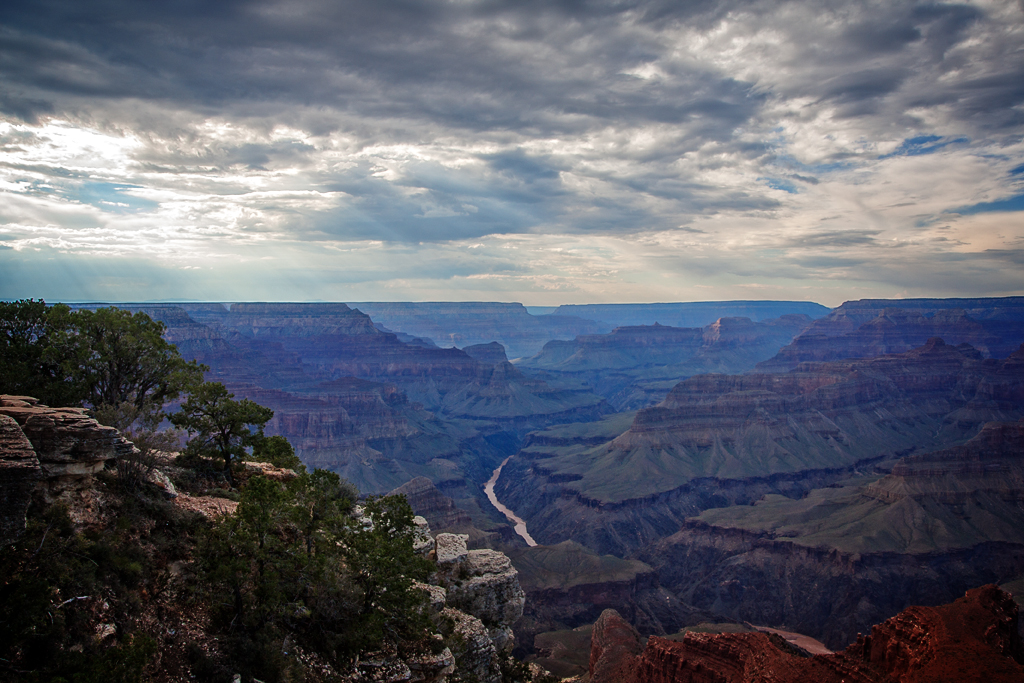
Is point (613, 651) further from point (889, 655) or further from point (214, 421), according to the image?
point (214, 421)

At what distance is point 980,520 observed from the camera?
101 metres

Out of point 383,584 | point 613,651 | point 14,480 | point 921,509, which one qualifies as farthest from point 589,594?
point 14,480

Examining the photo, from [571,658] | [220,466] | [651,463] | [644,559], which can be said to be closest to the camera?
[220,466]

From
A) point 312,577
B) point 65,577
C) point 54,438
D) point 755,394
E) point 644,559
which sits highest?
point 54,438

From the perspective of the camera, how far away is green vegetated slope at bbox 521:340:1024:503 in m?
148

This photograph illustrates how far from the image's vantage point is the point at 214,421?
31438 millimetres

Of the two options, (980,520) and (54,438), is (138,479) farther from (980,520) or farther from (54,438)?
(980,520)

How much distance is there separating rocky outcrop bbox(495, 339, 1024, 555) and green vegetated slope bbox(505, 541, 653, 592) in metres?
23.5

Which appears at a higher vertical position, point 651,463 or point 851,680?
point 851,680

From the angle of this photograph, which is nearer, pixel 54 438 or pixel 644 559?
pixel 54 438

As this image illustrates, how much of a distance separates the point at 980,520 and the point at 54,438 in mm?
128674

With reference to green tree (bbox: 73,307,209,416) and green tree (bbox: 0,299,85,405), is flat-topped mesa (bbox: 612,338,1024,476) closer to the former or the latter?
green tree (bbox: 73,307,209,416)

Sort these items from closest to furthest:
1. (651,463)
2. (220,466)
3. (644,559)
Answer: (220,466) < (644,559) < (651,463)

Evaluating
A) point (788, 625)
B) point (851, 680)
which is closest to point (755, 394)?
point (788, 625)
